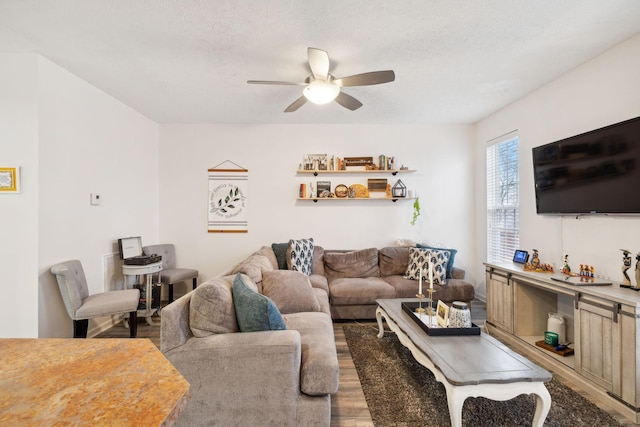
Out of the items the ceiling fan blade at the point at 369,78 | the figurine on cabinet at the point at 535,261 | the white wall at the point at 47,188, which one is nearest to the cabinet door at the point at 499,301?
the figurine on cabinet at the point at 535,261

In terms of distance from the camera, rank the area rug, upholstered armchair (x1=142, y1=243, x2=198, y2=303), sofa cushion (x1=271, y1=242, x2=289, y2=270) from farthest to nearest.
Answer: sofa cushion (x1=271, y1=242, x2=289, y2=270), upholstered armchair (x1=142, y1=243, x2=198, y2=303), the area rug

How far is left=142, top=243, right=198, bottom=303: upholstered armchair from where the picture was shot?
3.75m

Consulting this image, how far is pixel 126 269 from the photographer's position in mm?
3277

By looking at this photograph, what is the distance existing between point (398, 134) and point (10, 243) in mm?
4668

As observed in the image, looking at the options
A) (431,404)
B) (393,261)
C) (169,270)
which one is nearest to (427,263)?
(393,261)

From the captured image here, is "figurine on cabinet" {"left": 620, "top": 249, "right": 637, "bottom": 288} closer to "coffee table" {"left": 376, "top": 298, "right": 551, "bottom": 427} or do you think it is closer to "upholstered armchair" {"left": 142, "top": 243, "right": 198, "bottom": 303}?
"coffee table" {"left": 376, "top": 298, "right": 551, "bottom": 427}

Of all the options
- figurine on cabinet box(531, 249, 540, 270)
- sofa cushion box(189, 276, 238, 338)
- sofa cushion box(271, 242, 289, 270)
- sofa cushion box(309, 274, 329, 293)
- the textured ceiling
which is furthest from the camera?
sofa cushion box(271, 242, 289, 270)

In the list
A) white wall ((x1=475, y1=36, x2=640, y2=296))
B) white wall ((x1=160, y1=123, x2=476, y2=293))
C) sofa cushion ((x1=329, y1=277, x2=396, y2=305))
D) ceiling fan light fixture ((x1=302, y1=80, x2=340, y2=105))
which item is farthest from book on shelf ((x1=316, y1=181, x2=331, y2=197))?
white wall ((x1=475, y1=36, x2=640, y2=296))

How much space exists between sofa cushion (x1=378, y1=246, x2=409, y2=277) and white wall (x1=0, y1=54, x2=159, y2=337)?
350 centimetres

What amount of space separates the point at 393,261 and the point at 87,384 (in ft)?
12.5

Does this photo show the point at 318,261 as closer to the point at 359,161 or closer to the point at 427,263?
the point at 427,263

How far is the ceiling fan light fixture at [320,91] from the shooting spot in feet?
8.26

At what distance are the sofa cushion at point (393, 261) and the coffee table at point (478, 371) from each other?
6.63 ft

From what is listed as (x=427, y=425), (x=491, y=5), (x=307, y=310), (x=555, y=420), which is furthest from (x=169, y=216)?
(x=555, y=420)
